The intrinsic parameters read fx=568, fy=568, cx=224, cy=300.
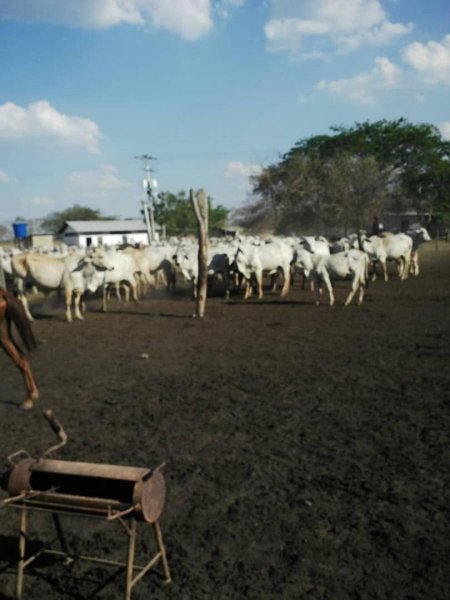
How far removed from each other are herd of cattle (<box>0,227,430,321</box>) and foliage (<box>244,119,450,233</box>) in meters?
23.1

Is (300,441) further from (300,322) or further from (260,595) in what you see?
(300,322)

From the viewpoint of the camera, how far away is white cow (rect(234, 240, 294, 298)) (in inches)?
780

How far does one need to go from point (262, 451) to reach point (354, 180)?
146 feet

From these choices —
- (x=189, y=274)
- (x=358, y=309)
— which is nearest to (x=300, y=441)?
(x=358, y=309)

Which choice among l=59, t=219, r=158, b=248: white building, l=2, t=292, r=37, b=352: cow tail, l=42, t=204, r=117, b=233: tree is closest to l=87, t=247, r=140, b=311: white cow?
l=2, t=292, r=37, b=352: cow tail

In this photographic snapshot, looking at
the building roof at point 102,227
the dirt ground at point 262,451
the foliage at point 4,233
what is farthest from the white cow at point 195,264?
the foliage at point 4,233

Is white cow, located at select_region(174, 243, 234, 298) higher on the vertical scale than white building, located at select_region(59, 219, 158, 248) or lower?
lower

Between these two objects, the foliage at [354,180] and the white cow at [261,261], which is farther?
the foliage at [354,180]

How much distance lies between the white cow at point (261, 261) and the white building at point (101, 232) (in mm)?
45730

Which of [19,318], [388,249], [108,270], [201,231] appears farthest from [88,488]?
[388,249]

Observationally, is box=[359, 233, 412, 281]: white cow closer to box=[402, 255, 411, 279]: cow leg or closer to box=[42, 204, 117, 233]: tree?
box=[402, 255, 411, 279]: cow leg

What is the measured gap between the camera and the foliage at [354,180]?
48.0 m

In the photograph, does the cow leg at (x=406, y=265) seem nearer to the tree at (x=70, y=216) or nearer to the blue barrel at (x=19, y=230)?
the blue barrel at (x=19, y=230)

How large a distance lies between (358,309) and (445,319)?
2756 millimetres
